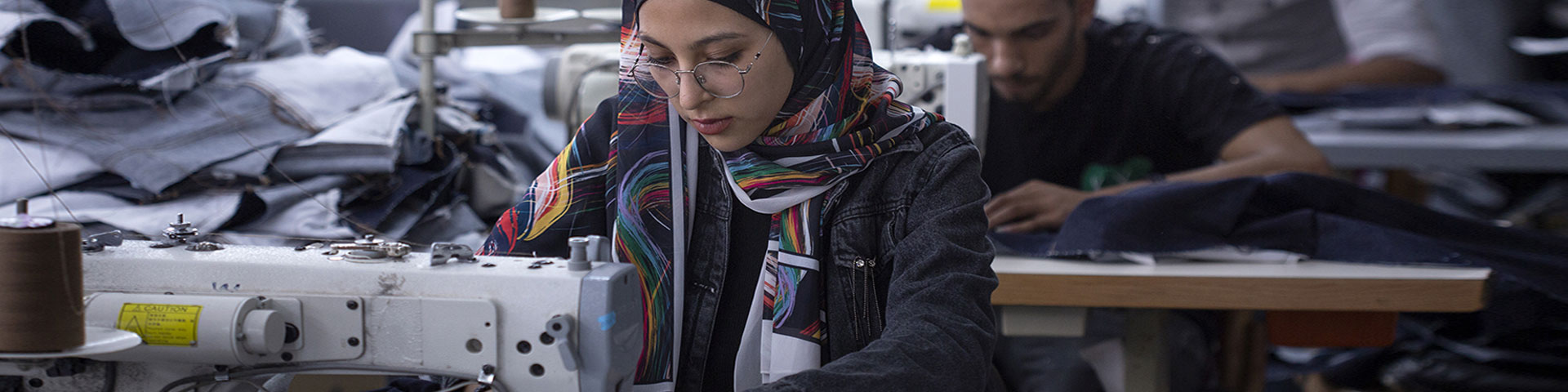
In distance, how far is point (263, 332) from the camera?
926 millimetres

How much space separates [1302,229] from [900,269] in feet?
2.98

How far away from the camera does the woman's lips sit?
1.09 meters

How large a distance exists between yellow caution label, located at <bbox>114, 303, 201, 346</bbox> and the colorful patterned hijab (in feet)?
1.02

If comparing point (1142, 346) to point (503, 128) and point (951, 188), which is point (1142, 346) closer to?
point (951, 188)

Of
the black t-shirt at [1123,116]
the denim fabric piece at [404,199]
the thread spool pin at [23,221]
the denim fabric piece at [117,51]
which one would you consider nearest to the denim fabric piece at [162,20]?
the denim fabric piece at [117,51]

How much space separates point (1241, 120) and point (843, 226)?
4.59ft

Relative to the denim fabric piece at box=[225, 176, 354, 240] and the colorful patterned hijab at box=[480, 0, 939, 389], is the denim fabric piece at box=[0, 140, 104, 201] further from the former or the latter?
the colorful patterned hijab at box=[480, 0, 939, 389]

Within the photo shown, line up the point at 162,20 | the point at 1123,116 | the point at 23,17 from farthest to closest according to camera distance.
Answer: the point at 1123,116, the point at 162,20, the point at 23,17

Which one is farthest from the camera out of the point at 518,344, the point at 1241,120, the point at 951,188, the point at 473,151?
the point at 1241,120

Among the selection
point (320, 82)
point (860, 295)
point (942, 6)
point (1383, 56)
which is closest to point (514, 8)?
point (320, 82)

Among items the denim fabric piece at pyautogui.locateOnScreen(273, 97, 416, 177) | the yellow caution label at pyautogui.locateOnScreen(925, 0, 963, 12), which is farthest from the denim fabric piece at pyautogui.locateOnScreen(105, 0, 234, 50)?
the yellow caution label at pyautogui.locateOnScreen(925, 0, 963, 12)

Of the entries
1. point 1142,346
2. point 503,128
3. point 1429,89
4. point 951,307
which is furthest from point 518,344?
point 1429,89

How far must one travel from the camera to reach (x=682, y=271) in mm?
1159

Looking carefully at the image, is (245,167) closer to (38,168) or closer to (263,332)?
(38,168)
